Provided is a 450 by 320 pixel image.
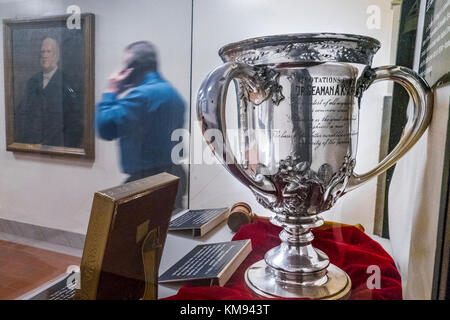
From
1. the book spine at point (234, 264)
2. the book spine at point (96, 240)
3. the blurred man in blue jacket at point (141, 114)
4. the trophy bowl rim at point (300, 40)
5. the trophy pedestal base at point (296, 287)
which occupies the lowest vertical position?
the trophy pedestal base at point (296, 287)

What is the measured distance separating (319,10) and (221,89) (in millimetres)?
365

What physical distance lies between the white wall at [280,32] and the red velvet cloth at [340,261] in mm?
82

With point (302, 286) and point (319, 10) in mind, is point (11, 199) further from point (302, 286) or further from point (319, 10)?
point (319, 10)

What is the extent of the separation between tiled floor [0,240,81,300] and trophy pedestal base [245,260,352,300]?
25 cm

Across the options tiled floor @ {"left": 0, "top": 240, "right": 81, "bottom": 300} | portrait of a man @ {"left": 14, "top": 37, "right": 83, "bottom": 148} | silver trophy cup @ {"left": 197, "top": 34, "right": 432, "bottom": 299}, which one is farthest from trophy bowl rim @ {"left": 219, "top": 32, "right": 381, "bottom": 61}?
tiled floor @ {"left": 0, "top": 240, "right": 81, "bottom": 300}

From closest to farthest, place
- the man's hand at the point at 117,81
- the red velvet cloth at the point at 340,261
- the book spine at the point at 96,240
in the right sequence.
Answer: the book spine at the point at 96,240
the red velvet cloth at the point at 340,261
the man's hand at the point at 117,81

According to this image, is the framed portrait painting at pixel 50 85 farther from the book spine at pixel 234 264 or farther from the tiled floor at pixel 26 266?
the book spine at pixel 234 264

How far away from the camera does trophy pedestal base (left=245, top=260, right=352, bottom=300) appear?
0.50 meters

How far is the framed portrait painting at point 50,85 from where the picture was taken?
18.9 inches

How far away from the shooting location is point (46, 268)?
1.60 ft

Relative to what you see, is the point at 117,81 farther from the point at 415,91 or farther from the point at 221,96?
the point at 415,91

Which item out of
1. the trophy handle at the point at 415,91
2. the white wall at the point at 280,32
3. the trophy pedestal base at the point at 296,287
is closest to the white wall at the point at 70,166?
the white wall at the point at 280,32

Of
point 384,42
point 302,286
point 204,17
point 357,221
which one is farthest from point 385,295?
point 204,17

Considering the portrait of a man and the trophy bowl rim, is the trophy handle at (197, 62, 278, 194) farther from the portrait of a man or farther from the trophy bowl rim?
the portrait of a man
